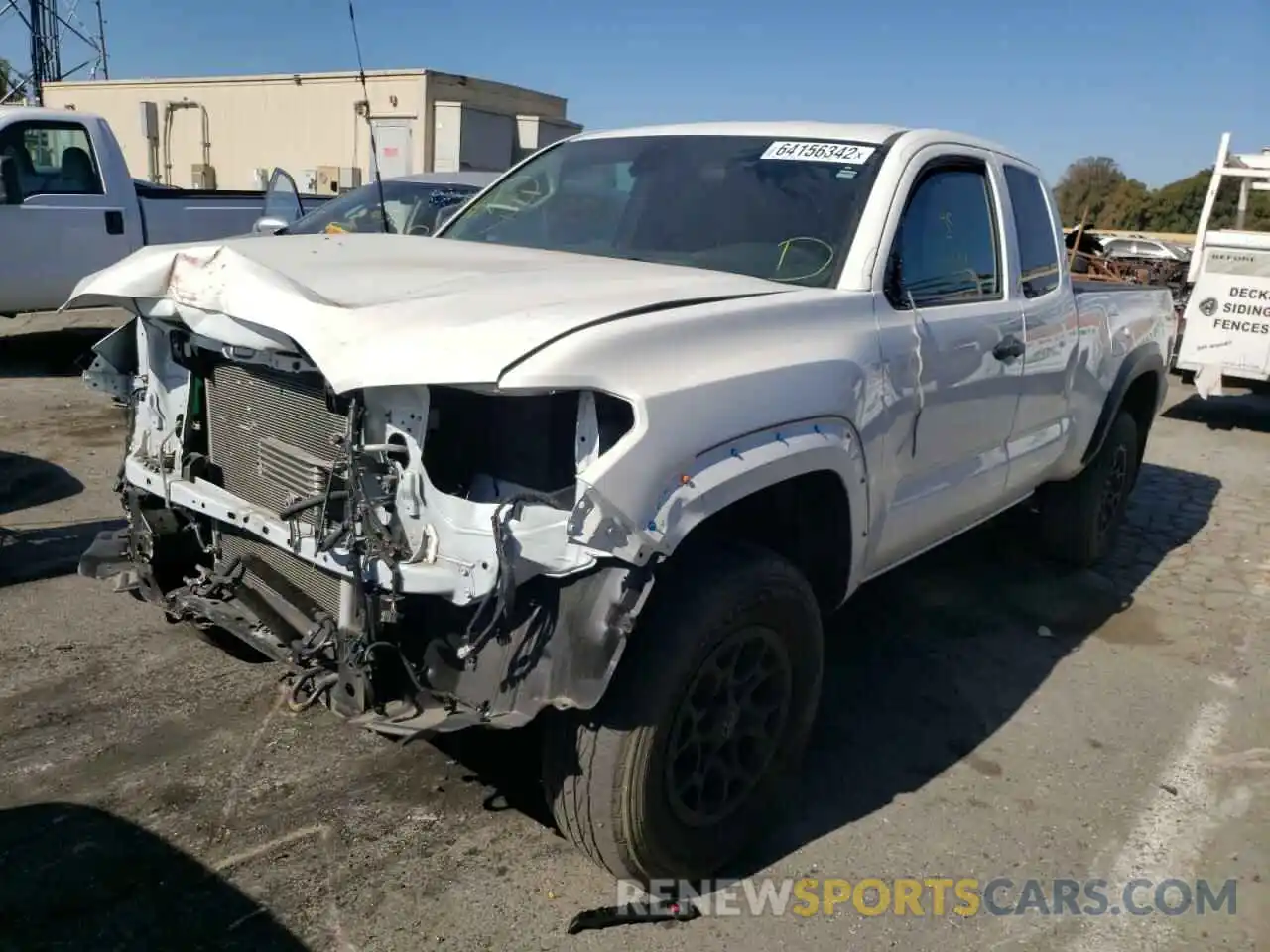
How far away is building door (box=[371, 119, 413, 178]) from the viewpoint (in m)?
18.0

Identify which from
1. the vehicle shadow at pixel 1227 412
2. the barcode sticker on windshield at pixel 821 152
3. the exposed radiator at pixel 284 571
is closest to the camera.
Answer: the exposed radiator at pixel 284 571

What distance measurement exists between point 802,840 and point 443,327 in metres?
1.86

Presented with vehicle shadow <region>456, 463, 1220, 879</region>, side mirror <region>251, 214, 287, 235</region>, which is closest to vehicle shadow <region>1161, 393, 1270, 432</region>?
vehicle shadow <region>456, 463, 1220, 879</region>

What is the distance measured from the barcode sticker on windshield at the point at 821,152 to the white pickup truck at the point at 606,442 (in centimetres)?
1

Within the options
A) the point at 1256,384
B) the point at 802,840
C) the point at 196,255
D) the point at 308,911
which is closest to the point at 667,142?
the point at 196,255

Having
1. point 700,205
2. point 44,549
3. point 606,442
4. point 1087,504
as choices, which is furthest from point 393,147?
point 606,442

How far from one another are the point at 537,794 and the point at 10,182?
792 cm

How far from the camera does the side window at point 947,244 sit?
3490mm

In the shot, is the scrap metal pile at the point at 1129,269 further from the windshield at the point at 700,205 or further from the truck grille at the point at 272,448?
the truck grille at the point at 272,448

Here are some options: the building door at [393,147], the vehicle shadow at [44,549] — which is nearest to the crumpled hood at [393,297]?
the vehicle shadow at [44,549]

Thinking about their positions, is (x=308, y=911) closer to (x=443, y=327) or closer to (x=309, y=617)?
(x=309, y=617)

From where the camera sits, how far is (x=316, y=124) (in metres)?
22.6

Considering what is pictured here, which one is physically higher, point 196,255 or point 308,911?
point 196,255

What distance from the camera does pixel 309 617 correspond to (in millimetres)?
2818
